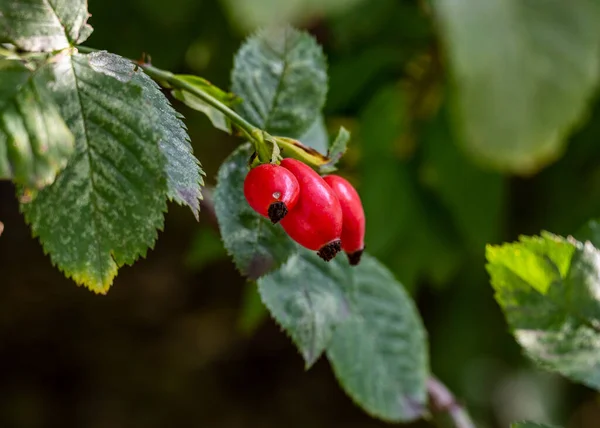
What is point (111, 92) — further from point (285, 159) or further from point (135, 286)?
point (135, 286)

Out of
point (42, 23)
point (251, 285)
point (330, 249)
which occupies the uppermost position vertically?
point (42, 23)

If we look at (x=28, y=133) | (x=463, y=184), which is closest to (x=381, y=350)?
(x=28, y=133)

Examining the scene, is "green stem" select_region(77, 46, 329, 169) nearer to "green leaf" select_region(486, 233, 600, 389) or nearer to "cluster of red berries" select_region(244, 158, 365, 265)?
"cluster of red berries" select_region(244, 158, 365, 265)

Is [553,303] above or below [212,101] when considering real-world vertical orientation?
below

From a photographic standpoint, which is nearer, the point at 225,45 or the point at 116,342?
the point at 225,45

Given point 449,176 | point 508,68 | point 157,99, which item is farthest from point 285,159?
point 449,176

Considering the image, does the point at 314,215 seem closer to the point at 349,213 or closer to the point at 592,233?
the point at 349,213

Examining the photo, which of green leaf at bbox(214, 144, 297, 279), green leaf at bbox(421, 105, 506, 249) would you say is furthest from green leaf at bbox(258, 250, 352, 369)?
green leaf at bbox(421, 105, 506, 249)
